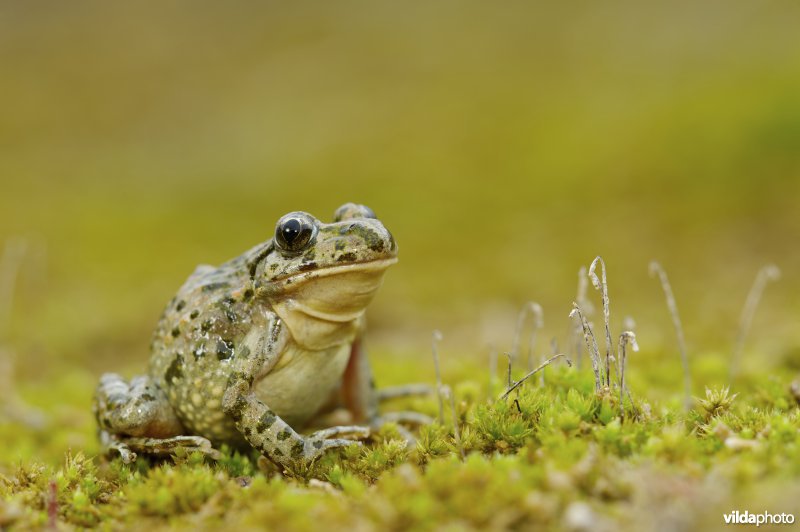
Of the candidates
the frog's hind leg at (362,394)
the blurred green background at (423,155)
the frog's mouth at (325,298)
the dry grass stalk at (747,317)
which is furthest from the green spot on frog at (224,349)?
the blurred green background at (423,155)

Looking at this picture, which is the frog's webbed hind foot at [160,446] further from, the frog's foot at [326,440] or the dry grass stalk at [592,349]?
the dry grass stalk at [592,349]

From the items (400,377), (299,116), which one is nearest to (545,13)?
(299,116)

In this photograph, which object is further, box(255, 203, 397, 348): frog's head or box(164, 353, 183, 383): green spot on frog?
box(164, 353, 183, 383): green spot on frog

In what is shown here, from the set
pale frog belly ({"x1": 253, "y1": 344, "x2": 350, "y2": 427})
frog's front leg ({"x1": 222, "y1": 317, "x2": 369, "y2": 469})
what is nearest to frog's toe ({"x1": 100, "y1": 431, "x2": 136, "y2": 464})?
frog's front leg ({"x1": 222, "y1": 317, "x2": 369, "y2": 469})

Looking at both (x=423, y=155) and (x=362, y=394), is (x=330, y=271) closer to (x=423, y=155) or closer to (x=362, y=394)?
(x=362, y=394)

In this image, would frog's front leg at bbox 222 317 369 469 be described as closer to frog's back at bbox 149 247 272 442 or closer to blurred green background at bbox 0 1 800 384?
frog's back at bbox 149 247 272 442

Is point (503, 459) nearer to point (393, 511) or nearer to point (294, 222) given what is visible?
point (393, 511)
